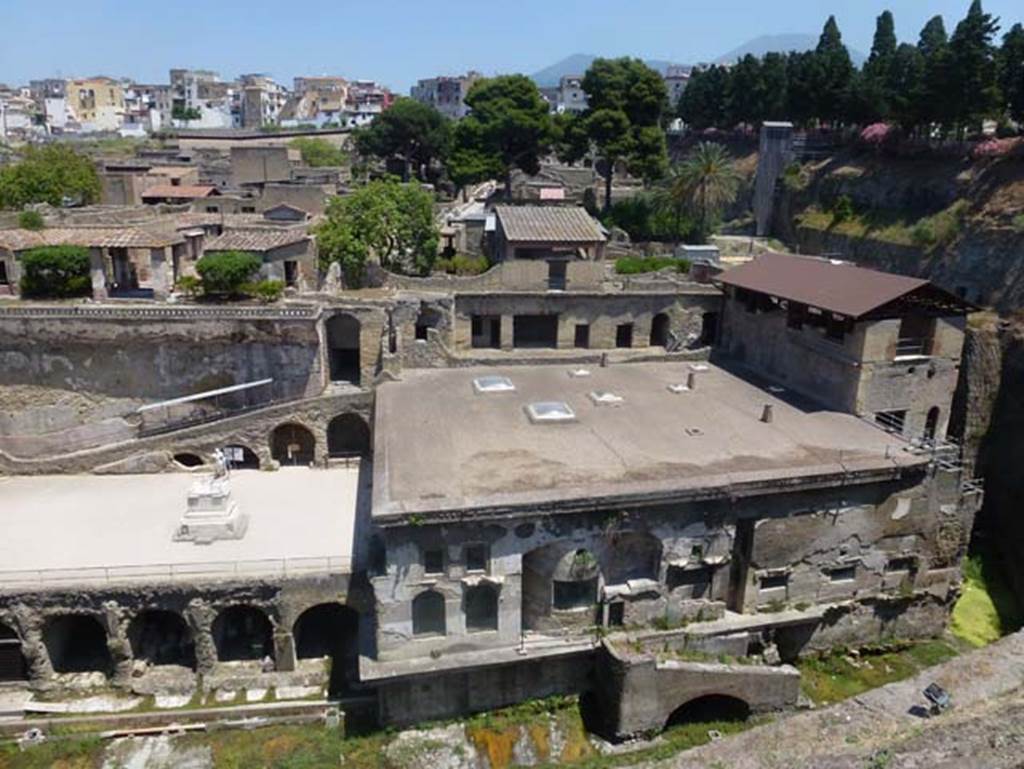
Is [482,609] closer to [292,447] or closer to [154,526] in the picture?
[154,526]

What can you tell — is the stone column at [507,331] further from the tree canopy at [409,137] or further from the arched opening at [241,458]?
the tree canopy at [409,137]

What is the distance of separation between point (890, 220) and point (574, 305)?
2753 centimetres

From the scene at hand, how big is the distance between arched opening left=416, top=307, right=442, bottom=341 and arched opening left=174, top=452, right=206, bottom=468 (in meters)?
10.3

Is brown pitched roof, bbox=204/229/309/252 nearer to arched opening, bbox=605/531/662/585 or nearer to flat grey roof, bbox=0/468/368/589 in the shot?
flat grey roof, bbox=0/468/368/589

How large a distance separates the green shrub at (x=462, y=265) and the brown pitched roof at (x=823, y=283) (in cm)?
1186

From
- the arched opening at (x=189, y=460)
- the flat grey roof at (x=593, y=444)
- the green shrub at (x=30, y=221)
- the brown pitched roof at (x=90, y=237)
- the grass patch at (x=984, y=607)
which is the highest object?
the green shrub at (x=30, y=221)

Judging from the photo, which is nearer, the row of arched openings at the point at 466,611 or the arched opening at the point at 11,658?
the row of arched openings at the point at 466,611

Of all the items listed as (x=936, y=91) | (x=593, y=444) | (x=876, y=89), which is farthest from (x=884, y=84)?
(x=593, y=444)

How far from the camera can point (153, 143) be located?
108m

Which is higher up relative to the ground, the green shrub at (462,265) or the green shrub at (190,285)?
the green shrub at (462,265)

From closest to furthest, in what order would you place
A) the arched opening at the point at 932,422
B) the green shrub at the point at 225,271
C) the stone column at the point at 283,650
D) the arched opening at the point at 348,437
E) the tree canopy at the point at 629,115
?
the stone column at the point at 283,650, the arched opening at the point at 932,422, the green shrub at the point at 225,271, the arched opening at the point at 348,437, the tree canopy at the point at 629,115

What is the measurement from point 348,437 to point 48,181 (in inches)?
1450

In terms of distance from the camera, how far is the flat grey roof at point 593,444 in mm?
20625

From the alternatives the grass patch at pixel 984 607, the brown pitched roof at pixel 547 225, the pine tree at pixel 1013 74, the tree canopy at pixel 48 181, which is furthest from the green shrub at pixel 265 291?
the pine tree at pixel 1013 74
